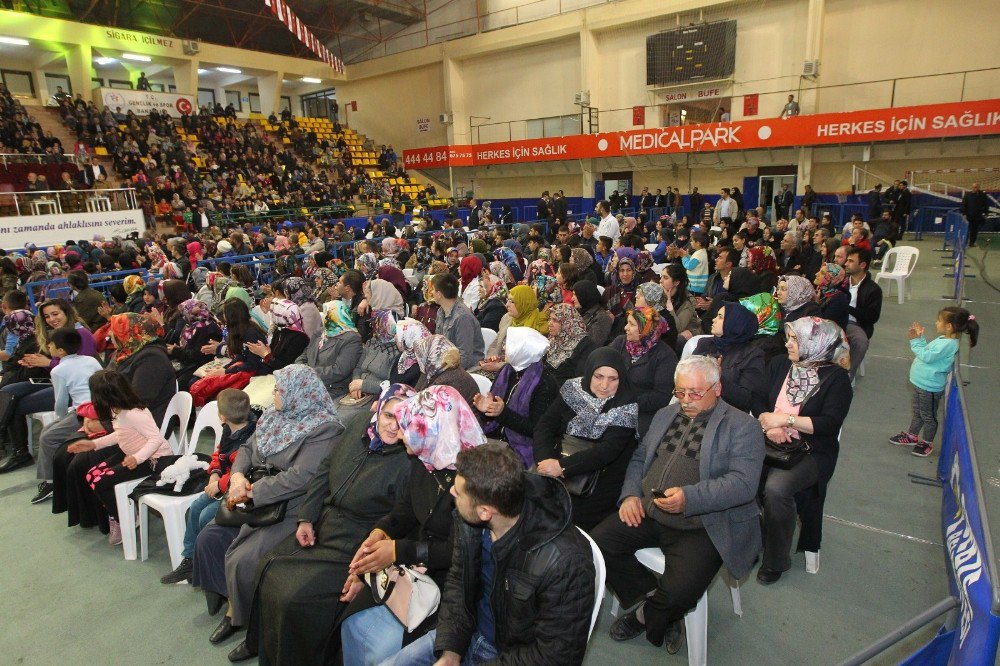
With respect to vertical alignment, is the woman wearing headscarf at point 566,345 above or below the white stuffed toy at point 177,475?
above

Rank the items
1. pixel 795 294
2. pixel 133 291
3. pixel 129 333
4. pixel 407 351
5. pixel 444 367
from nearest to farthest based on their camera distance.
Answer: pixel 444 367, pixel 407 351, pixel 795 294, pixel 129 333, pixel 133 291

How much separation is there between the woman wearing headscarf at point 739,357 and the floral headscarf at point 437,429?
165 cm

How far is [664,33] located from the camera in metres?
17.2

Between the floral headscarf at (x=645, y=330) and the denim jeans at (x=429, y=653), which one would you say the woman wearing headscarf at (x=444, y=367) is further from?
the denim jeans at (x=429, y=653)

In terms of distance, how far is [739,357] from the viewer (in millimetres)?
3438

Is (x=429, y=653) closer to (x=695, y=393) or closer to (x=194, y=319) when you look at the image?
(x=695, y=393)

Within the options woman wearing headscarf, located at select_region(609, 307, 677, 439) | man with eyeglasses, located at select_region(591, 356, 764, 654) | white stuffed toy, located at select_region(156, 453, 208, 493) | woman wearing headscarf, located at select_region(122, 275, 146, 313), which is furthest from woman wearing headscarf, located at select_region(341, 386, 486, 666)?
woman wearing headscarf, located at select_region(122, 275, 146, 313)

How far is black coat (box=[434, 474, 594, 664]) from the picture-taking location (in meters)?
Result: 1.75

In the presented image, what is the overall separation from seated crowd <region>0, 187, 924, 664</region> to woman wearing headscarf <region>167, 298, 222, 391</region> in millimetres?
232

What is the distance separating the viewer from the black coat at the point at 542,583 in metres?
1.75

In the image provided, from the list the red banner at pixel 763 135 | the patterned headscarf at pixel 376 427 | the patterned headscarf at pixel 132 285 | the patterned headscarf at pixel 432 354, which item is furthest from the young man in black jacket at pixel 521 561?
the red banner at pixel 763 135

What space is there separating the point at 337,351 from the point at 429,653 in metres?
2.65

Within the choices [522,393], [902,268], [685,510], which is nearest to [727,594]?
[685,510]

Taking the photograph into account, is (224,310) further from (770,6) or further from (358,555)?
(770,6)
